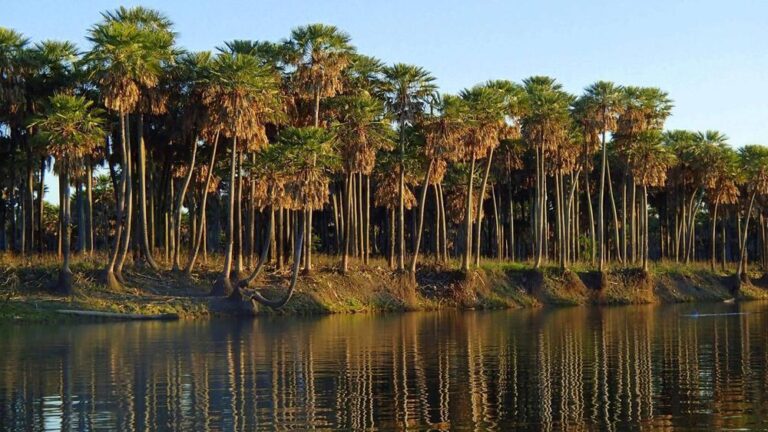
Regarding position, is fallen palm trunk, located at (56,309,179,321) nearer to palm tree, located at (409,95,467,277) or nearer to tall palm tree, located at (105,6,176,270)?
tall palm tree, located at (105,6,176,270)

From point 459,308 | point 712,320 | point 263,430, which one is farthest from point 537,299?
point 263,430

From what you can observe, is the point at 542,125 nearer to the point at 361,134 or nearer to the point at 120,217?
the point at 361,134

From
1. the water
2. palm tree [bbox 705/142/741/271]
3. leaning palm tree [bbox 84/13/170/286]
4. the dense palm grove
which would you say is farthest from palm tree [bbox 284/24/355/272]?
palm tree [bbox 705/142/741/271]

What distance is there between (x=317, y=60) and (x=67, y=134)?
16.1m

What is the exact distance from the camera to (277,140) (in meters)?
67.8

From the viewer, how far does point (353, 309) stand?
6362cm

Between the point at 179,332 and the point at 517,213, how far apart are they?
71.6 m

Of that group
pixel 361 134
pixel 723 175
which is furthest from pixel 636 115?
pixel 361 134

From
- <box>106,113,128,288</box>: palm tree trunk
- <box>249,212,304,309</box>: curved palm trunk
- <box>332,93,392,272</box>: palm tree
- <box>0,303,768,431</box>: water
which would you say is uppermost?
<box>332,93,392,272</box>: palm tree

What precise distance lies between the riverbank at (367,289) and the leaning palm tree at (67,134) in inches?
89.4

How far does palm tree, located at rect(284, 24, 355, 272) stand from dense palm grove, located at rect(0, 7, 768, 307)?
0.29 feet

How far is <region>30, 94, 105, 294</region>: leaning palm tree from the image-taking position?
54.7 meters

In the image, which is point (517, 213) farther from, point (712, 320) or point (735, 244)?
point (712, 320)

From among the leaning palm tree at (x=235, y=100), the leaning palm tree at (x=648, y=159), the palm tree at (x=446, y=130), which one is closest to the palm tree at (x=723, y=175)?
the leaning palm tree at (x=648, y=159)
